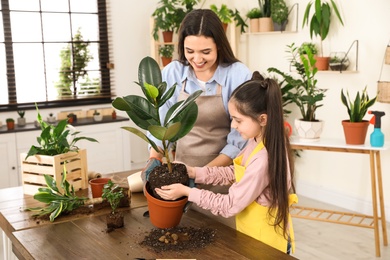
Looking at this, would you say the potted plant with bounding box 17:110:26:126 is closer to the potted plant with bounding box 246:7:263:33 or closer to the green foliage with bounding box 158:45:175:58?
the green foliage with bounding box 158:45:175:58

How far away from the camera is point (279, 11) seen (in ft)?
Answer: 16.1

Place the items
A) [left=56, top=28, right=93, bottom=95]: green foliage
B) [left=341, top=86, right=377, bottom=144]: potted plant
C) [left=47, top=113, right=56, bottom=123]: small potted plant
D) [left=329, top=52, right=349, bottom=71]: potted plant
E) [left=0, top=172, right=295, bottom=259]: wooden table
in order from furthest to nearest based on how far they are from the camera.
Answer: [left=56, top=28, right=93, bottom=95]: green foliage
[left=47, top=113, right=56, bottom=123]: small potted plant
[left=329, top=52, right=349, bottom=71]: potted plant
[left=341, top=86, right=377, bottom=144]: potted plant
[left=0, top=172, right=295, bottom=259]: wooden table

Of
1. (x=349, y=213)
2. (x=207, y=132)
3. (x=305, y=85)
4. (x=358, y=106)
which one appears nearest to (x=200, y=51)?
(x=207, y=132)

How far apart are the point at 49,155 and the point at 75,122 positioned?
3.00 metres

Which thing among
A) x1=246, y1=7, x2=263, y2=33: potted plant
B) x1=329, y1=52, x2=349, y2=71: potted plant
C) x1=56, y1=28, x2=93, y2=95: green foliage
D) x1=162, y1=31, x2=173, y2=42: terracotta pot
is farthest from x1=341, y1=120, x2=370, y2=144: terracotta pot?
x1=56, y1=28, x2=93, y2=95: green foliage

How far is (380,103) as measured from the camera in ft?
14.0

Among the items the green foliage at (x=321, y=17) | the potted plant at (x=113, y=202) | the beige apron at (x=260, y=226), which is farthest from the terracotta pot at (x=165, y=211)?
the green foliage at (x=321, y=17)

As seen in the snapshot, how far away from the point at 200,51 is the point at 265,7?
10.3 feet

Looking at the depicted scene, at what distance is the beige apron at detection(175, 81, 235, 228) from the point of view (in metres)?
2.33

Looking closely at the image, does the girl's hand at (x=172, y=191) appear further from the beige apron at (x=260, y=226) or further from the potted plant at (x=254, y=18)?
the potted plant at (x=254, y=18)

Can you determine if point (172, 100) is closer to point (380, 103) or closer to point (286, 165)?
point (286, 165)

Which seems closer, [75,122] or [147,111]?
[147,111]

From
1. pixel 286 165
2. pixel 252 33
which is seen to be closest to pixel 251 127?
pixel 286 165

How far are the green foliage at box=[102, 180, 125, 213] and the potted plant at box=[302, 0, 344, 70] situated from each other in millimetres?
2960
